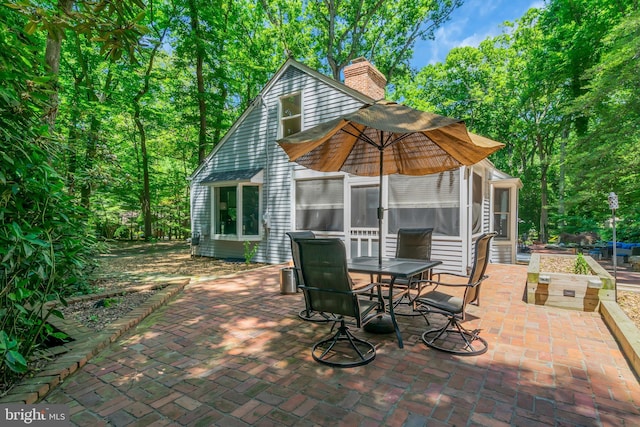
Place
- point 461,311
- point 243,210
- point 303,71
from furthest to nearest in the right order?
point 243,210, point 303,71, point 461,311

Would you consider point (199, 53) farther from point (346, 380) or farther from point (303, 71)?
point (346, 380)

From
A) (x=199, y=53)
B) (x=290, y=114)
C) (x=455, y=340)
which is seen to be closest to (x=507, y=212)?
(x=290, y=114)

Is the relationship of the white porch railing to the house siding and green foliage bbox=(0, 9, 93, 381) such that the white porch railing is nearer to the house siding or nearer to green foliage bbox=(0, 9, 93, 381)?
the house siding

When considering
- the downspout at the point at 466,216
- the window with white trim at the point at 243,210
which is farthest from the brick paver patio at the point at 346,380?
the window with white trim at the point at 243,210

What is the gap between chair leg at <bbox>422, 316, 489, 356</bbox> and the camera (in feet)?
9.59

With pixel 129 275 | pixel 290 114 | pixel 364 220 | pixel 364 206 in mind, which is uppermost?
pixel 290 114

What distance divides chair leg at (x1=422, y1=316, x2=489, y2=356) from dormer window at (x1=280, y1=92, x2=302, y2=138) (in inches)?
277

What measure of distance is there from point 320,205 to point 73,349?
5983mm

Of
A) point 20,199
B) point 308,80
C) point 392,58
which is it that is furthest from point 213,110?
point 20,199

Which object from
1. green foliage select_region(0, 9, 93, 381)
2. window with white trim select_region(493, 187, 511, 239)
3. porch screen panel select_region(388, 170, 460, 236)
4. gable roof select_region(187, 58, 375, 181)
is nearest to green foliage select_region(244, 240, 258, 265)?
gable roof select_region(187, 58, 375, 181)

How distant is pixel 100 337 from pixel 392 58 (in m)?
20.0

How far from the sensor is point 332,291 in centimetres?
267

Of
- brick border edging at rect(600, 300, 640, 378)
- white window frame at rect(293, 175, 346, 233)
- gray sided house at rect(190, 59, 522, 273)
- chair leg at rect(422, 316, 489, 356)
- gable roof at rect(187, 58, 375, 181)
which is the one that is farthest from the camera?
white window frame at rect(293, 175, 346, 233)

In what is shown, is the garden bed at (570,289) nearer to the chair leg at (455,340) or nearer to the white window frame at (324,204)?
the chair leg at (455,340)
